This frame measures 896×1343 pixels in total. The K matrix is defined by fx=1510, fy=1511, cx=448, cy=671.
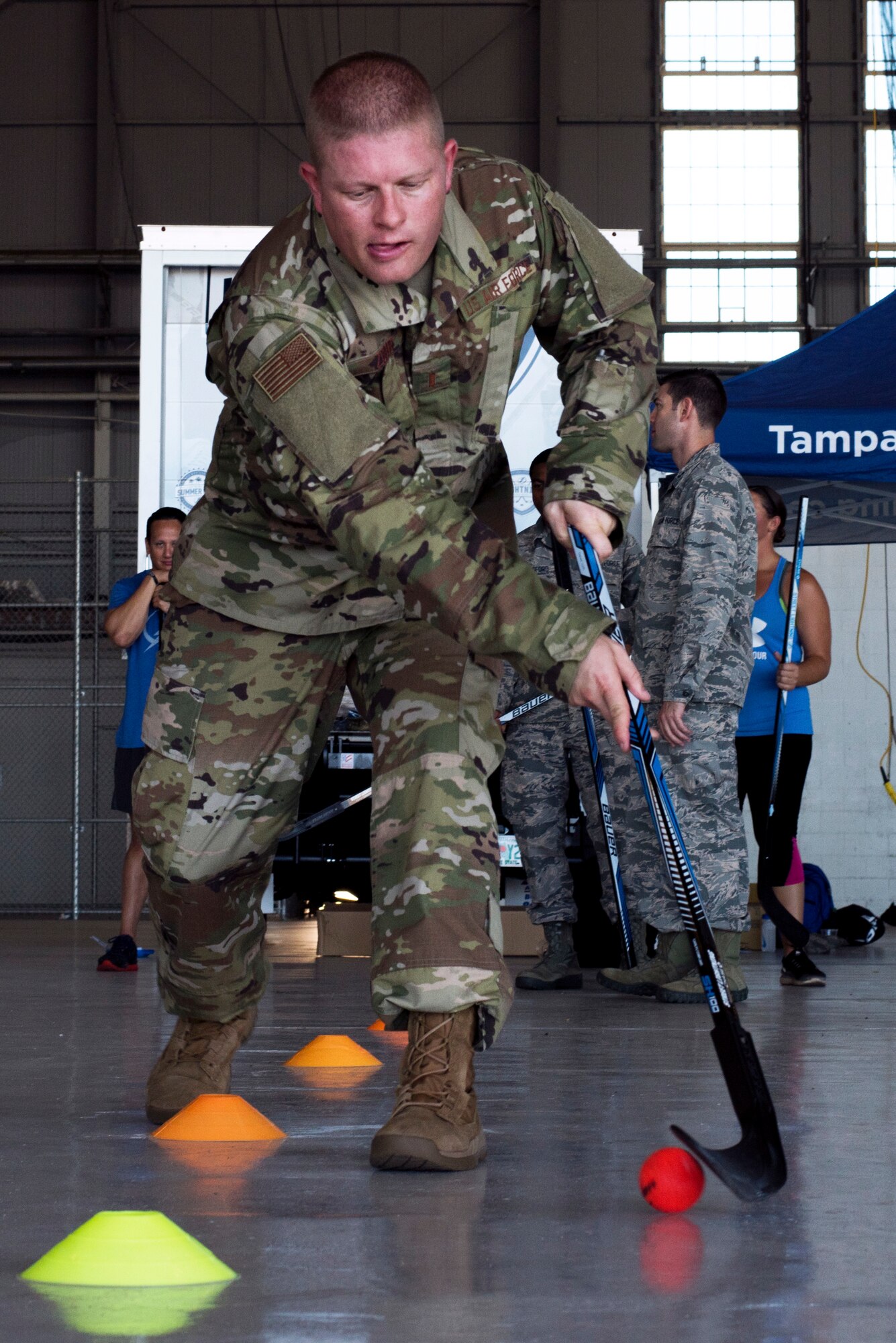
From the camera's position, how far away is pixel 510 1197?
6.08ft

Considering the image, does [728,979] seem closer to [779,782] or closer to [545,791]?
[545,791]

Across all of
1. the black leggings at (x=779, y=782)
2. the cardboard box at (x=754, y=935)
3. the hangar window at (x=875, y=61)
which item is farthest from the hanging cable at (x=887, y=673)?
the hangar window at (x=875, y=61)

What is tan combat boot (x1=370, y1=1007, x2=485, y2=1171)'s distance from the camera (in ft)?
6.57

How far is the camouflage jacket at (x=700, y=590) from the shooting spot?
4312mm

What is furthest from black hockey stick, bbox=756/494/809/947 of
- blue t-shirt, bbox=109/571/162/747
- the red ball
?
the red ball

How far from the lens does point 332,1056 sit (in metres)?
3.16

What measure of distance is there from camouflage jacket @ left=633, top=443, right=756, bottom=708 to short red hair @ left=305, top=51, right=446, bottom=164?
2338 mm

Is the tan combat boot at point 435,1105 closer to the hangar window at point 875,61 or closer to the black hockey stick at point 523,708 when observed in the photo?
the black hockey stick at point 523,708

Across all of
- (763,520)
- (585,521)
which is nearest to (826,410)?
(763,520)

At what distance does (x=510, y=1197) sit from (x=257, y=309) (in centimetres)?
124

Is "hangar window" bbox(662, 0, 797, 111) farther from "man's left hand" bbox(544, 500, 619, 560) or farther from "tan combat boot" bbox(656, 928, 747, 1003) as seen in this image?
"man's left hand" bbox(544, 500, 619, 560)

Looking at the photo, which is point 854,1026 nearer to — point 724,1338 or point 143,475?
point 724,1338

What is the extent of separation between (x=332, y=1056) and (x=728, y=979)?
5.50 ft

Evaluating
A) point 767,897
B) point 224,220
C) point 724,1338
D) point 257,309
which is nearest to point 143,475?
point 767,897
